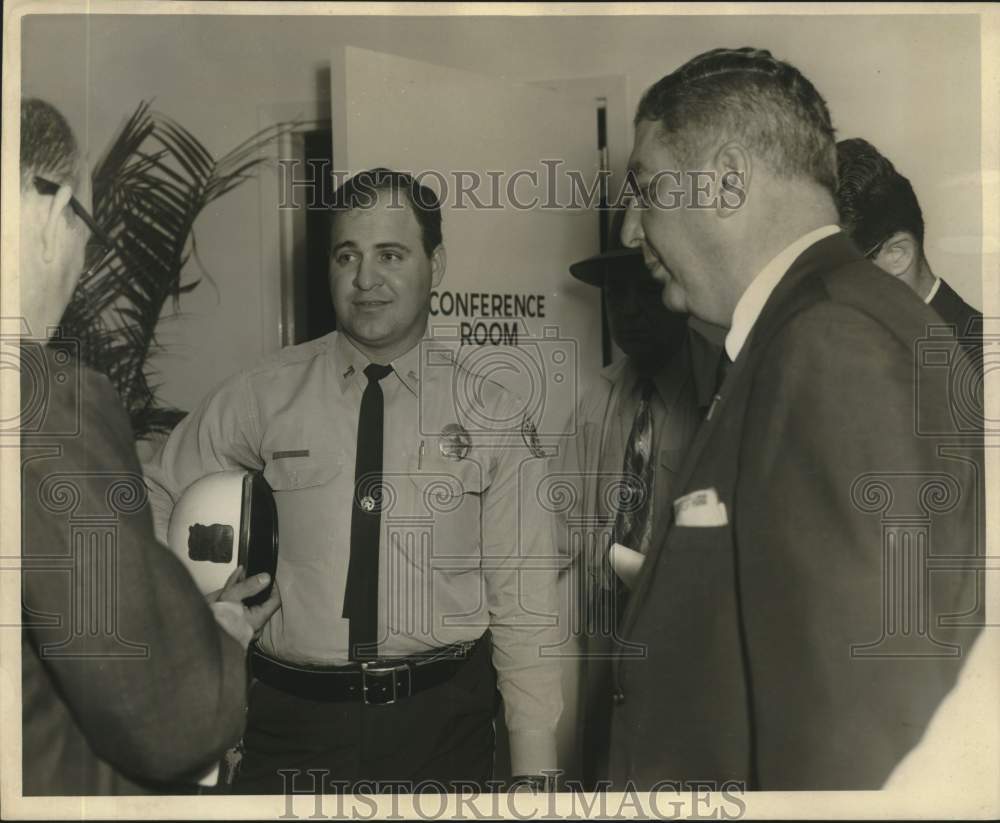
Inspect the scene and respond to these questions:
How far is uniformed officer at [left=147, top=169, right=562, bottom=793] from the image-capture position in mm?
1874

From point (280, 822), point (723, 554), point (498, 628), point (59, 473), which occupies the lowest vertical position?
point (280, 822)

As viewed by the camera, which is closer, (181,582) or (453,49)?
(181,582)

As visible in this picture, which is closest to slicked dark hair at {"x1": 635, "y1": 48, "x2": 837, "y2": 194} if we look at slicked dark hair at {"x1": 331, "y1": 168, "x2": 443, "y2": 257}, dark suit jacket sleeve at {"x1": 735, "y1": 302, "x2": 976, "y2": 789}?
dark suit jacket sleeve at {"x1": 735, "y1": 302, "x2": 976, "y2": 789}

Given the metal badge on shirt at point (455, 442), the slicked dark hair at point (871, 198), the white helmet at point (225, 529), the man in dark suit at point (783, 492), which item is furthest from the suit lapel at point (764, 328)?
the white helmet at point (225, 529)

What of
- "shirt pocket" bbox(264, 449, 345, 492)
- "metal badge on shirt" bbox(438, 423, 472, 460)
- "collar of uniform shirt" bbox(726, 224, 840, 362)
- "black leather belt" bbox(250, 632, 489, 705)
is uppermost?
"collar of uniform shirt" bbox(726, 224, 840, 362)

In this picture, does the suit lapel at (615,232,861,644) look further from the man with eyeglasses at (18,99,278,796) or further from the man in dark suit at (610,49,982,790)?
the man with eyeglasses at (18,99,278,796)

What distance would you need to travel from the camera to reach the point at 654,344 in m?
1.93

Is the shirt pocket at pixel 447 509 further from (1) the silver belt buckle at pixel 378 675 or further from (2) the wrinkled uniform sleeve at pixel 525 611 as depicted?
(1) the silver belt buckle at pixel 378 675

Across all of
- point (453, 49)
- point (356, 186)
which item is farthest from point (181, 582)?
point (453, 49)

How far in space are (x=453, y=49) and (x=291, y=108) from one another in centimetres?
33

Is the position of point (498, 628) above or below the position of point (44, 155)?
below

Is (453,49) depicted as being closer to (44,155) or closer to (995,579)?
(44,155)

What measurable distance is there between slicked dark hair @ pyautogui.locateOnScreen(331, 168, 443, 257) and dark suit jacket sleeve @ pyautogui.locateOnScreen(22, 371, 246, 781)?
1.88ft

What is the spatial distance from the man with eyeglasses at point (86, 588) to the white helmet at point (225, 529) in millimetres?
32
